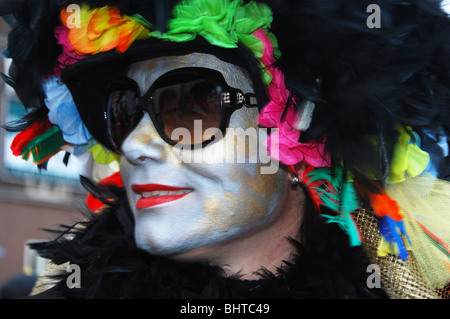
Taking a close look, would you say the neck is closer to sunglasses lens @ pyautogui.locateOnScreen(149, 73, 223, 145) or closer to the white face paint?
the white face paint

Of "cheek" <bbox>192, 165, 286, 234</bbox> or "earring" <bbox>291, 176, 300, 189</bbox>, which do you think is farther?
"earring" <bbox>291, 176, 300, 189</bbox>

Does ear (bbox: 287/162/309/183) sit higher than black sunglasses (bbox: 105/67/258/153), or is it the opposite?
black sunglasses (bbox: 105/67/258/153)

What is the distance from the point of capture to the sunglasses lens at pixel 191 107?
1.96 meters

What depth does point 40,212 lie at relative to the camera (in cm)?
933

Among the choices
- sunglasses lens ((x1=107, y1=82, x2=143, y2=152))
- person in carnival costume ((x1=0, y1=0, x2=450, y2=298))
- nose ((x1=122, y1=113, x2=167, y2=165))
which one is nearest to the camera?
person in carnival costume ((x1=0, y1=0, x2=450, y2=298))

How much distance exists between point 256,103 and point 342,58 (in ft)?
1.11

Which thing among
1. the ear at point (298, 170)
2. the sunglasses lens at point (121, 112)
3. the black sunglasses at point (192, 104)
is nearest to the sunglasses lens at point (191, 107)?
the black sunglasses at point (192, 104)

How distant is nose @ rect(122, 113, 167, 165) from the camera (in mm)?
2002

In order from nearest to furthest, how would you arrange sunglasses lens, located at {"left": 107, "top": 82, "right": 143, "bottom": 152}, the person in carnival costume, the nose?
the person in carnival costume, the nose, sunglasses lens, located at {"left": 107, "top": 82, "right": 143, "bottom": 152}

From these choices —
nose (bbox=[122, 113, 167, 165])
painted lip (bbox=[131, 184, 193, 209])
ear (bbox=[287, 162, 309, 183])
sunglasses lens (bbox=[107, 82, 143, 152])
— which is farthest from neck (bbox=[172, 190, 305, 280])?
sunglasses lens (bbox=[107, 82, 143, 152])

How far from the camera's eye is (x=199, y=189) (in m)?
1.99

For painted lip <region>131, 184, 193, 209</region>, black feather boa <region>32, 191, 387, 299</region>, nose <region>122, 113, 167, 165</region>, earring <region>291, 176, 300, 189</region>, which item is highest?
nose <region>122, 113, 167, 165</region>
